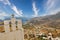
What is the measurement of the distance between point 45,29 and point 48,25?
0.12 m

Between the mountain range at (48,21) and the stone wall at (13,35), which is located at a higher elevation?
the mountain range at (48,21)

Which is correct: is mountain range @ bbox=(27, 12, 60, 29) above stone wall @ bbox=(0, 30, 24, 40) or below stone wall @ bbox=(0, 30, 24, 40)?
above

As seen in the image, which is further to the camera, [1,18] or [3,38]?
[1,18]

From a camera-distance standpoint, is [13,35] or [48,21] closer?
[13,35]

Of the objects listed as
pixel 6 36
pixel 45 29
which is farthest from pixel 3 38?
pixel 45 29

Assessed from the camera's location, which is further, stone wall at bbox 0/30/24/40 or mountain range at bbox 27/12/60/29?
mountain range at bbox 27/12/60/29

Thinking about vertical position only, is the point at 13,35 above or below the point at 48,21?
below

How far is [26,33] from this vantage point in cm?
343

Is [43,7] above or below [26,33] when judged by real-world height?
above

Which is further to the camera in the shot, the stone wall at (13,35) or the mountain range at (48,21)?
the mountain range at (48,21)

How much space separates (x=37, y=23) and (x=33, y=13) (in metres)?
0.24

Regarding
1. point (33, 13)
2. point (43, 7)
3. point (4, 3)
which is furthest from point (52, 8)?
point (4, 3)

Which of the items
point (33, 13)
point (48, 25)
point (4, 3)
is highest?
point (4, 3)

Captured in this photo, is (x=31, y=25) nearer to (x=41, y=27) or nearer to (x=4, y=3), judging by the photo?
(x=41, y=27)
